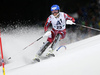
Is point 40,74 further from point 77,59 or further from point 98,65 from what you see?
point 98,65

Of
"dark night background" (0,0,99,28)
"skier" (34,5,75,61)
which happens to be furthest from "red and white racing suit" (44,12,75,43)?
"dark night background" (0,0,99,28)

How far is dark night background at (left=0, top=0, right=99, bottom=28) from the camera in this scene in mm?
6961

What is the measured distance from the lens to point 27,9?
7.46 metres

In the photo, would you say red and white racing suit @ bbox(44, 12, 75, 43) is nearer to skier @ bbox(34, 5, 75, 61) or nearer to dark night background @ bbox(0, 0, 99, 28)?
skier @ bbox(34, 5, 75, 61)

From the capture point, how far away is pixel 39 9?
25.7 ft

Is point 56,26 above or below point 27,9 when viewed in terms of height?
below

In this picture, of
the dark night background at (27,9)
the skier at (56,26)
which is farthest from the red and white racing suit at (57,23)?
the dark night background at (27,9)

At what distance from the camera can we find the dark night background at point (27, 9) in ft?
22.8

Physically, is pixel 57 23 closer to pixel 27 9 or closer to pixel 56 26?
pixel 56 26

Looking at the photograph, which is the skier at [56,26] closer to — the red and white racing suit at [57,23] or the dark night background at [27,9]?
the red and white racing suit at [57,23]

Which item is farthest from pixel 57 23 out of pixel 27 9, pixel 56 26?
pixel 27 9

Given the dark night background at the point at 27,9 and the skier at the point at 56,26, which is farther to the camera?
the dark night background at the point at 27,9

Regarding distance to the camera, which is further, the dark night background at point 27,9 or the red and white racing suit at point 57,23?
the dark night background at point 27,9

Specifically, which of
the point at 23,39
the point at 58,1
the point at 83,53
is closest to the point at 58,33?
the point at 83,53
